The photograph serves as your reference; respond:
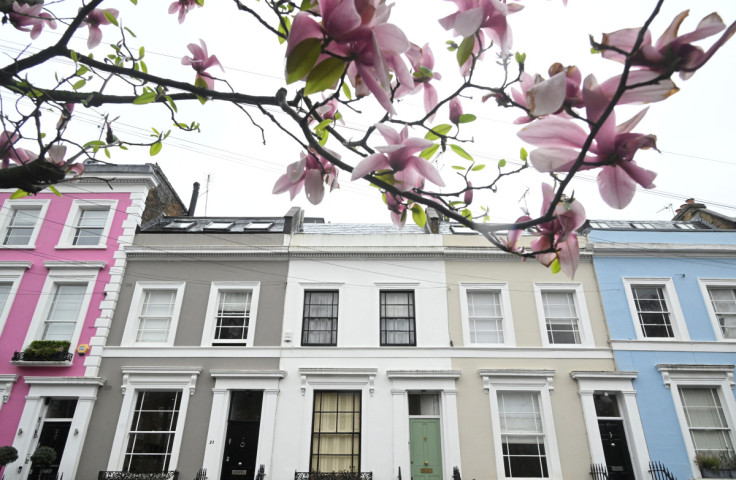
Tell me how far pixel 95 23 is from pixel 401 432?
10354 mm

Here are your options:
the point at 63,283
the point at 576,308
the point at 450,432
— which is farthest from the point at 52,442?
the point at 576,308

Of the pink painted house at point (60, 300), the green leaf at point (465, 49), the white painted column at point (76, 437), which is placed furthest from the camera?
the pink painted house at point (60, 300)

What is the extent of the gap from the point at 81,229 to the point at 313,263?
6.77 metres

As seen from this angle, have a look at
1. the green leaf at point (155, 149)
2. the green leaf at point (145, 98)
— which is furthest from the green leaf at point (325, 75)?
the green leaf at point (155, 149)

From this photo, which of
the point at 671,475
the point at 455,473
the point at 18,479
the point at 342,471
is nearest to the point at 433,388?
the point at 455,473

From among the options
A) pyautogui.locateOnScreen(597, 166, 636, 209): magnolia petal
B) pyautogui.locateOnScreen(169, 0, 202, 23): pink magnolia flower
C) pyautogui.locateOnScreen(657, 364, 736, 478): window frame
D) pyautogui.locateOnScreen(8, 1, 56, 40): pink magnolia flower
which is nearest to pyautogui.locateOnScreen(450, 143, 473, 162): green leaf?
pyautogui.locateOnScreen(597, 166, 636, 209): magnolia petal

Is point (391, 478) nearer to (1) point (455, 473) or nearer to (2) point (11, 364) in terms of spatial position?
(1) point (455, 473)

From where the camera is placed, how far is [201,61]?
1719mm

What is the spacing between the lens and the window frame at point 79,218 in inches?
499

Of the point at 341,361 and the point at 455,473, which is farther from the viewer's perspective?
the point at 341,361

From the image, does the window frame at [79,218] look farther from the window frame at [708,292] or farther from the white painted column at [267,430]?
the window frame at [708,292]

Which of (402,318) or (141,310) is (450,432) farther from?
(141,310)

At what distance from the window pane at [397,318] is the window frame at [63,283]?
767 cm

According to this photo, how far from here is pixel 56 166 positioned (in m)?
1.82
